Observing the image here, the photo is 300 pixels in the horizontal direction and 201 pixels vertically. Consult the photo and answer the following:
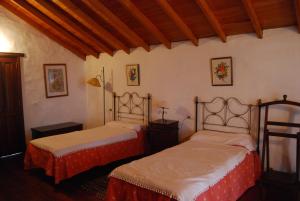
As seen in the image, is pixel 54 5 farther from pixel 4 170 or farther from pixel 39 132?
pixel 4 170

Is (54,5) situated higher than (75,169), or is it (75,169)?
(54,5)

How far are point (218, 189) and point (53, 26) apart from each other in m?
A: 3.93

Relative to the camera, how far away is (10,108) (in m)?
4.80

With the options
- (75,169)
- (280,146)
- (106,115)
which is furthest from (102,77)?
(280,146)

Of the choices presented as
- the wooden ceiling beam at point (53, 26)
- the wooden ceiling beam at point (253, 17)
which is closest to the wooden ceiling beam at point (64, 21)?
the wooden ceiling beam at point (53, 26)

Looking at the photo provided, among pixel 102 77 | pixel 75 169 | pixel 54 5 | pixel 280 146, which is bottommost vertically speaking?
pixel 75 169

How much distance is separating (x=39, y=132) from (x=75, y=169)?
1552 mm

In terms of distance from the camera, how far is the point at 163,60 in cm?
447

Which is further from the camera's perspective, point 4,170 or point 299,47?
point 4,170

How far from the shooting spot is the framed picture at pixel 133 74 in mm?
4883

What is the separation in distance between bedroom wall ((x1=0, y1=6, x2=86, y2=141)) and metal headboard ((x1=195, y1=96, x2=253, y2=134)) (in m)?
3.02

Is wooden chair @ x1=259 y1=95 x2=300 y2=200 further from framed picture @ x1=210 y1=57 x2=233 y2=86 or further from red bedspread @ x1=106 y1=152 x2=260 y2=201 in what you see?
framed picture @ x1=210 y1=57 x2=233 y2=86

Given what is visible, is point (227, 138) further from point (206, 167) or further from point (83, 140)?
point (83, 140)

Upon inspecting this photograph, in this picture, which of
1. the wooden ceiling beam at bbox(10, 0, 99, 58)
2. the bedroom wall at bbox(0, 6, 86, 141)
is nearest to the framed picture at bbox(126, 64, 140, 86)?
the wooden ceiling beam at bbox(10, 0, 99, 58)
